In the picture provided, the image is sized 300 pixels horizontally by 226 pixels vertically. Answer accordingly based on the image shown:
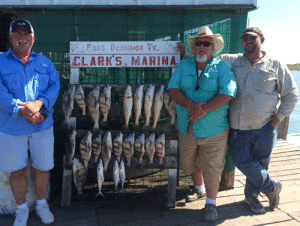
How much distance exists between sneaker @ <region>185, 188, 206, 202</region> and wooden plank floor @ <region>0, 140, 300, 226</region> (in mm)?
65

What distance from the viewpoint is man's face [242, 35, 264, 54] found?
301 cm

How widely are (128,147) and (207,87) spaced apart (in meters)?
1.22

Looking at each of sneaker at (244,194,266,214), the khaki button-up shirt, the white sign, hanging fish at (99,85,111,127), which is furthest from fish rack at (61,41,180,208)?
sneaker at (244,194,266,214)

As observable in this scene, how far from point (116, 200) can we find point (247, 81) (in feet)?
7.58

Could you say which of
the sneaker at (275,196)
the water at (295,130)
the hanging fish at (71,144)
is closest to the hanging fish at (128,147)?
the hanging fish at (71,144)

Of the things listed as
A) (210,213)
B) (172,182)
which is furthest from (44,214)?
(210,213)

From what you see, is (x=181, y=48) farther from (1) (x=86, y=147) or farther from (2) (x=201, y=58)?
(1) (x=86, y=147)

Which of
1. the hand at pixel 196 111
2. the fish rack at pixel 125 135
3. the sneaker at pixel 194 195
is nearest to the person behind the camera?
the hand at pixel 196 111

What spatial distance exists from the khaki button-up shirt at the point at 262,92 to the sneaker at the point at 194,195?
109 cm

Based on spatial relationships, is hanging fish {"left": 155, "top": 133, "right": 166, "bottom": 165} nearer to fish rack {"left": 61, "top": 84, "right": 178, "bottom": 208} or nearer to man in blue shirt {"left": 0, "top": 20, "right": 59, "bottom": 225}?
fish rack {"left": 61, "top": 84, "right": 178, "bottom": 208}

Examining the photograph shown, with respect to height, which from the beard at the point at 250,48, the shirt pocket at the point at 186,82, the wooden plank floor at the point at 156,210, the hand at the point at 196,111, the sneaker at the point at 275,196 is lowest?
the wooden plank floor at the point at 156,210

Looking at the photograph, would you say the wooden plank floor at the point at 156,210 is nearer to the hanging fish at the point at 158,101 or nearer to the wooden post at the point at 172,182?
the wooden post at the point at 172,182

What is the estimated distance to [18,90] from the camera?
280 centimetres

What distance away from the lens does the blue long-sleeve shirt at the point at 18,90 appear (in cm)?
271
